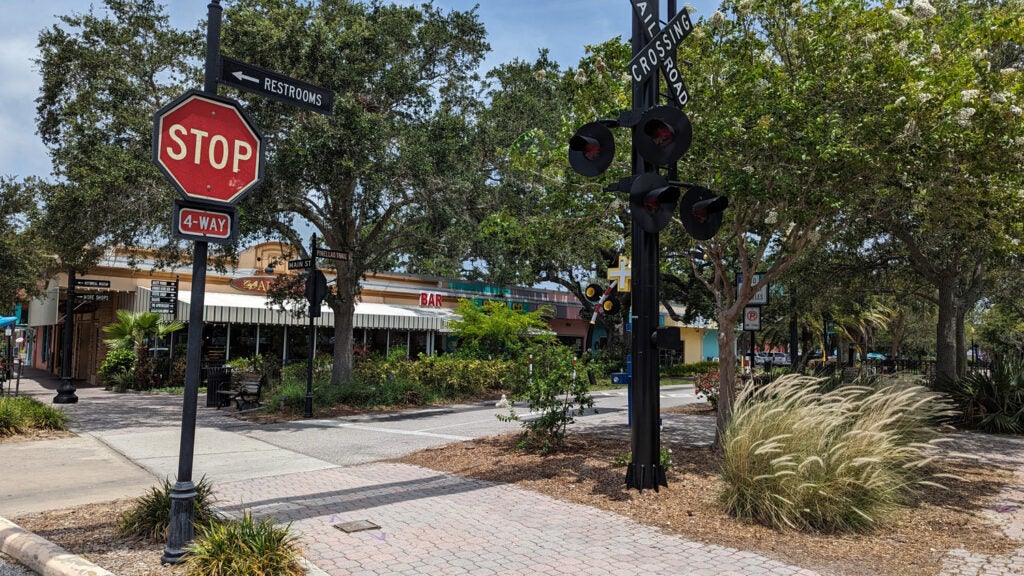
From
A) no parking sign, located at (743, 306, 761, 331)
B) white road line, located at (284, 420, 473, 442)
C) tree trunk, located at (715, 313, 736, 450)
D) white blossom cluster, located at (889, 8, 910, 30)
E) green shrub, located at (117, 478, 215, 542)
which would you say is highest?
white blossom cluster, located at (889, 8, 910, 30)

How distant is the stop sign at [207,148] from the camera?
16.1 ft

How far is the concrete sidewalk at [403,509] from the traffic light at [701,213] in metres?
3.00

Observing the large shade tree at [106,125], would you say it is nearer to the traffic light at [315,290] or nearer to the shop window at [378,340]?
the traffic light at [315,290]

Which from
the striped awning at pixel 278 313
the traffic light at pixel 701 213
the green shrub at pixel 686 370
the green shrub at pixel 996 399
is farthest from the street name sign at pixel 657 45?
the green shrub at pixel 686 370

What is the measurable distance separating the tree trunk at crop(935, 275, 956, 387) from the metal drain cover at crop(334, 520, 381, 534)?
A: 14.3 metres

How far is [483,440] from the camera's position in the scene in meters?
10.8

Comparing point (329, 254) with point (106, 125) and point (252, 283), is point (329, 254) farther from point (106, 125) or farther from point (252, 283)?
point (252, 283)

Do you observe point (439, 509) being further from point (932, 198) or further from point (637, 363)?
point (932, 198)

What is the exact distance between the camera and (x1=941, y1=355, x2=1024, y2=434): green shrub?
12797 mm

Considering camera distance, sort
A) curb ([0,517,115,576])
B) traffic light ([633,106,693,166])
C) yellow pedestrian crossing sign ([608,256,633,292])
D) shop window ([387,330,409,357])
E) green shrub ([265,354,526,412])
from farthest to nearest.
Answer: shop window ([387,330,409,357]), green shrub ([265,354,526,412]), yellow pedestrian crossing sign ([608,256,633,292]), traffic light ([633,106,693,166]), curb ([0,517,115,576])

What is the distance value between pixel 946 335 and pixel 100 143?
19169mm

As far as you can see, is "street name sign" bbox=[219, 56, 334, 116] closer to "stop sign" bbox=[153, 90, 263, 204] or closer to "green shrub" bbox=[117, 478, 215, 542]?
"stop sign" bbox=[153, 90, 263, 204]

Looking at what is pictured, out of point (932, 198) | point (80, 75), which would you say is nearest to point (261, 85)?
point (932, 198)

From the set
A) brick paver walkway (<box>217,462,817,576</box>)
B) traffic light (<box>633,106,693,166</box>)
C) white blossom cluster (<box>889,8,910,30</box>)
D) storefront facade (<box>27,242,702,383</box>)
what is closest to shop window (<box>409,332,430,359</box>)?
storefront facade (<box>27,242,702,383</box>)
